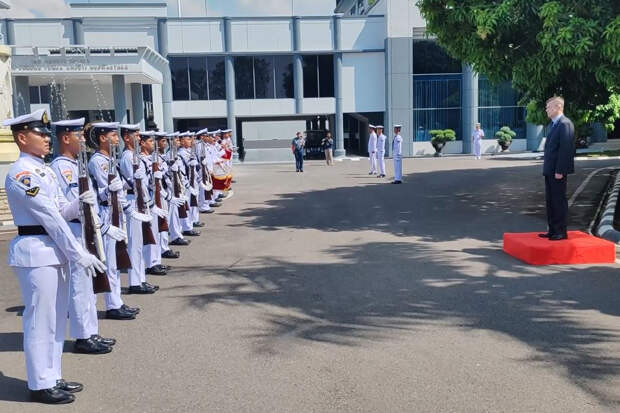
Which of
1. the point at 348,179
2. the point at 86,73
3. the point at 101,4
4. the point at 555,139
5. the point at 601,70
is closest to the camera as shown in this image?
the point at 555,139

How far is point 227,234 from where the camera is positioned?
11891 mm

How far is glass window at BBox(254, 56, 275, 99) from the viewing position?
39.1 metres

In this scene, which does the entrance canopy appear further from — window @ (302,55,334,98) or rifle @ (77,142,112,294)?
rifle @ (77,142,112,294)

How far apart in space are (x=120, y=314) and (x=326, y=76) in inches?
1364

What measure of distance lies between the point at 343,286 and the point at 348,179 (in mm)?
16131

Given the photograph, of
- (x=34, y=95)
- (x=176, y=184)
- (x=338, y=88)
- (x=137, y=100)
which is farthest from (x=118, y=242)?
(x=34, y=95)

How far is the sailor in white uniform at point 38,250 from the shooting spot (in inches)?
173

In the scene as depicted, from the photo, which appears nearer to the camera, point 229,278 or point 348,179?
point 229,278

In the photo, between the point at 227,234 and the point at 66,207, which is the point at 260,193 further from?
the point at 66,207

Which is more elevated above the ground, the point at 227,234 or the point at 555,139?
the point at 555,139

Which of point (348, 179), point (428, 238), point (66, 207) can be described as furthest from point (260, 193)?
point (66, 207)

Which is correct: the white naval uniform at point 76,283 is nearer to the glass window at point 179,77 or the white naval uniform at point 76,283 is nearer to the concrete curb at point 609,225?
the concrete curb at point 609,225

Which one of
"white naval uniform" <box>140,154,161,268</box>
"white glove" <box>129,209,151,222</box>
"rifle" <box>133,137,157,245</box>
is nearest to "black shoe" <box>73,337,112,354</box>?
"white glove" <box>129,209,151,222</box>

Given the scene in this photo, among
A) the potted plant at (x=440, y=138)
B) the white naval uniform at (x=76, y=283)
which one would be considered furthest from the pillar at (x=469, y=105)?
the white naval uniform at (x=76, y=283)
